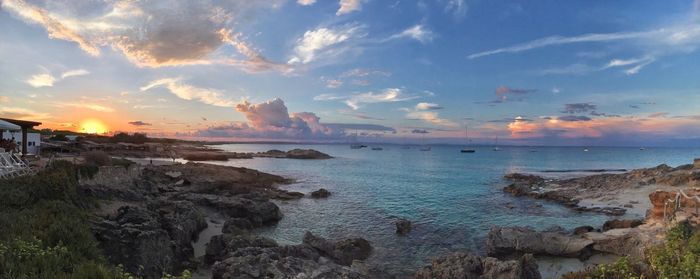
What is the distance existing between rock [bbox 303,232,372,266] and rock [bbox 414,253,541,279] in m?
4.29

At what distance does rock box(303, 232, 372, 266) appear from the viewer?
17.5 m

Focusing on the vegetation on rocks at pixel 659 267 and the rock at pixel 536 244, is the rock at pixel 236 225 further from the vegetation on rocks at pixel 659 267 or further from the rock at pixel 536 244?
the vegetation on rocks at pixel 659 267

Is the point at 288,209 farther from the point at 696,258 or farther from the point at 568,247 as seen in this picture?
the point at 696,258

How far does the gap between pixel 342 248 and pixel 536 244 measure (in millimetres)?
10410

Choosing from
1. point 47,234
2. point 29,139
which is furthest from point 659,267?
point 29,139

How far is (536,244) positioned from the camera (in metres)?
19.3

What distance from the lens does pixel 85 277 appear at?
6.96 metres

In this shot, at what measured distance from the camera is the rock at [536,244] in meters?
18.9

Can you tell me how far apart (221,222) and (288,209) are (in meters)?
8.12

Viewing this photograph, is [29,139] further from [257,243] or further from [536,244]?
[536,244]

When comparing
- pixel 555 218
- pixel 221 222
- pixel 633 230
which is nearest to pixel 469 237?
pixel 633 230

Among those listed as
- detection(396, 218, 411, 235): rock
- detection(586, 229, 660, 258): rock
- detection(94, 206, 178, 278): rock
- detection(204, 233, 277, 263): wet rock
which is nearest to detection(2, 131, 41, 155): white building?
detection(94, 206, 178, 278): rock

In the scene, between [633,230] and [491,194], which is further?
[491,194]

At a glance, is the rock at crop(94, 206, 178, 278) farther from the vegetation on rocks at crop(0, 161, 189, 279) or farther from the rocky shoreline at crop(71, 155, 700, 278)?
the vegetation on rocks at crop(0, 161, 189, 279)
